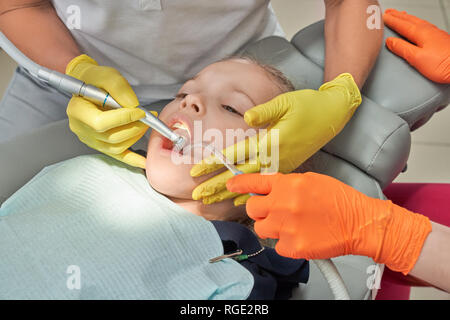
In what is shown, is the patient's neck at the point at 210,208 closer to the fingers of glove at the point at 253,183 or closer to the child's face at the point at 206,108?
the child's face at the point at 206,108

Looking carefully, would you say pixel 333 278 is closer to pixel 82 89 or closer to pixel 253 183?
pixel 253 183

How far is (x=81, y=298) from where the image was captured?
0.96 metres

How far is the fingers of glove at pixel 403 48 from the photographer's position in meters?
1.42

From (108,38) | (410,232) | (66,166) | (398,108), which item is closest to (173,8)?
(108,38)

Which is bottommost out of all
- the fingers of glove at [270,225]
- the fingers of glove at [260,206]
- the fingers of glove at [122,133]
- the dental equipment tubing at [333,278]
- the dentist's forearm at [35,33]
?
the dental equipment tubing at [333,278]

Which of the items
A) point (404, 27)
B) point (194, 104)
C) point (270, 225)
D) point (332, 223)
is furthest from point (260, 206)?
point (404, 27)

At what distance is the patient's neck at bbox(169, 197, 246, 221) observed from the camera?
120 cm

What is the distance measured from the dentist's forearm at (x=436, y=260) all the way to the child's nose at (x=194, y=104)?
0.60 meters

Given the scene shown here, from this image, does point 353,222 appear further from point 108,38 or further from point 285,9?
point 285,9

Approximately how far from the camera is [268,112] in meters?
1.10

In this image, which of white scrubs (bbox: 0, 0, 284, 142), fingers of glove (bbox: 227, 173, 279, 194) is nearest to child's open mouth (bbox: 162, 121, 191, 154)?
fingers of glove (bbox: 227, 173, 279, 194)

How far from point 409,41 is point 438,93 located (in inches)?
8.3

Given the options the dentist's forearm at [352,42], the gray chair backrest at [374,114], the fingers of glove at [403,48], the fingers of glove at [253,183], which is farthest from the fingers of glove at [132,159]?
the fingers of glove at [403,48]

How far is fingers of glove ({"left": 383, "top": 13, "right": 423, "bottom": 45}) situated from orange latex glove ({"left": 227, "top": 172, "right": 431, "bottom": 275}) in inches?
29.7
